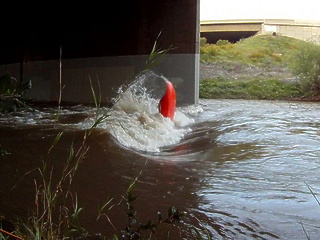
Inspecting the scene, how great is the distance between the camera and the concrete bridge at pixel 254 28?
99.3 ft

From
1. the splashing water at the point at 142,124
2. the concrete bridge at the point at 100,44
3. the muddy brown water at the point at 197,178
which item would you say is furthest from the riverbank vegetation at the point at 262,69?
the muddy brown water at the point at 197,178

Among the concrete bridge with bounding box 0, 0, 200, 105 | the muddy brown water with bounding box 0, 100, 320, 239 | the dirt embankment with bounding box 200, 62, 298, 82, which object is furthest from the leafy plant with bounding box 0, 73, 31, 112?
the dirt embankment with bounding box 200, 62, 298, 82

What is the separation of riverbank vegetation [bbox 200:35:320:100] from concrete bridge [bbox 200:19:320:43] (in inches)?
35.9

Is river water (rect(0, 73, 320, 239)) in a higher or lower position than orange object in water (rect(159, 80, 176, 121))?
lower

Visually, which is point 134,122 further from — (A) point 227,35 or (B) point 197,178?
(A) point 227,35

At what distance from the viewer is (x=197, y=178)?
5.55 m

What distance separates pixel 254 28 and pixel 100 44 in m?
17.1

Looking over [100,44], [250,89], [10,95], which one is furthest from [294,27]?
[10,95]

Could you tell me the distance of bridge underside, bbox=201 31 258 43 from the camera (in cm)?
3241

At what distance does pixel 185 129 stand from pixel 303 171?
4.49 m

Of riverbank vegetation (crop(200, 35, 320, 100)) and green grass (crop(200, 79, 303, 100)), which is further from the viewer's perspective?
riverbank vegetation (crop(200, 35, 320, 100))

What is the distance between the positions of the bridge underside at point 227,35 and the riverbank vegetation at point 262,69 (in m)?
1.82

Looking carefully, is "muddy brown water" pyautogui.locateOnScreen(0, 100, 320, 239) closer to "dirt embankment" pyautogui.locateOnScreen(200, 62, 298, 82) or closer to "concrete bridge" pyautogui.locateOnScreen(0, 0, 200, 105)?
"concrete bridge" pyautogui.locateOnScreen(0, 0, 200, 105)

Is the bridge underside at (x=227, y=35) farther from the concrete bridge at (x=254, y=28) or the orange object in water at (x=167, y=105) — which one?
the orange object in water at (x=167, y=105)
